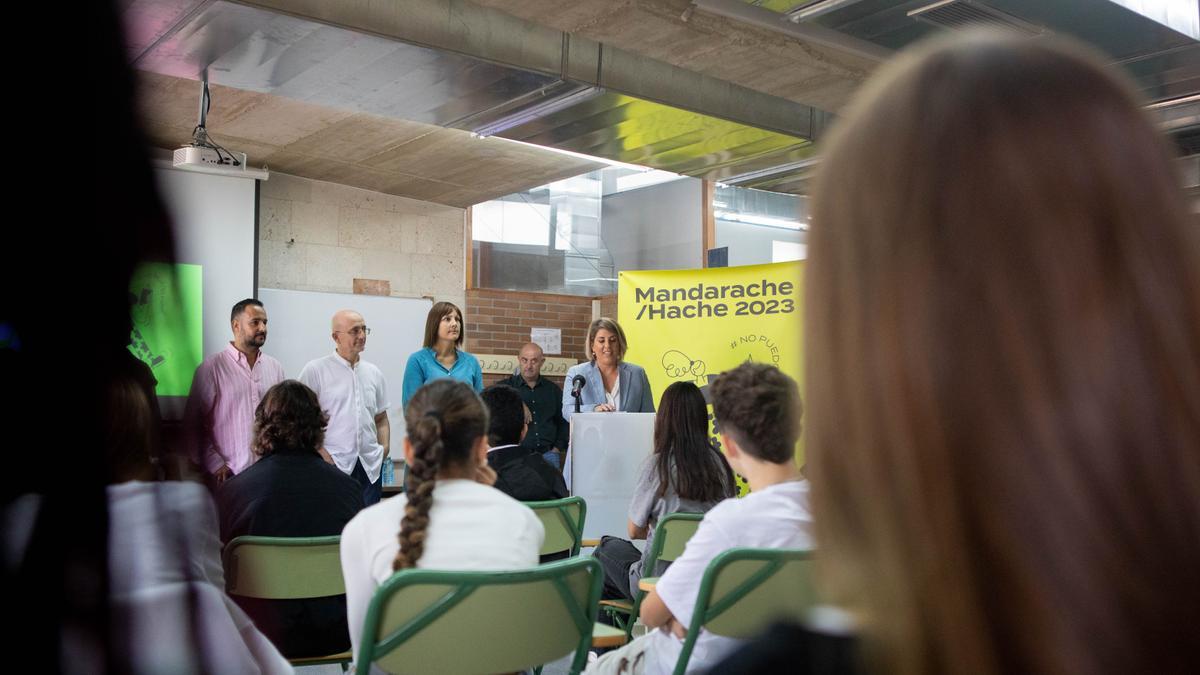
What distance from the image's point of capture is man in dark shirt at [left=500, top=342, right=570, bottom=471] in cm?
629

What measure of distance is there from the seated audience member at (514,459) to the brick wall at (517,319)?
4.99 meters

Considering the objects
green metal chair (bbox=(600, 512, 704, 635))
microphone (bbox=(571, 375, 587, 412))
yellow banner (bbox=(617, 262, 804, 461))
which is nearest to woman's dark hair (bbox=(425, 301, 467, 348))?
microphone (bbox=(571, 375, 587, 412))

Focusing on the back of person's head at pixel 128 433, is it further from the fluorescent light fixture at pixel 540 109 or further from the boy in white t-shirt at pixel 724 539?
the fluorescent light fixture at pixel 540 109

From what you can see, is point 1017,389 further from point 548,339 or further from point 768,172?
point 548,339

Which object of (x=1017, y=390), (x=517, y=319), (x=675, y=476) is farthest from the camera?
(x=517, y=319)

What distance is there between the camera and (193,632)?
0.26 meters

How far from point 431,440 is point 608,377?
10.8 feet

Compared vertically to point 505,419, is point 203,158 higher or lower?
higher

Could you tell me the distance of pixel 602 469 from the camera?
4.62 metres

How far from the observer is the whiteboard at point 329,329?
7.48 metres

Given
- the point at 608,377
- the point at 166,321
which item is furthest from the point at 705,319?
the point at 166,321

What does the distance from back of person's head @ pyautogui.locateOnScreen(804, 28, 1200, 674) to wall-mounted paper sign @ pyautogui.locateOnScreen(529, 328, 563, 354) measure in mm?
8677

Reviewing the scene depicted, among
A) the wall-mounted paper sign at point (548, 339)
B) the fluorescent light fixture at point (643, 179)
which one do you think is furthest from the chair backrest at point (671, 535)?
the fluorescent light fixture at point (643, 179)

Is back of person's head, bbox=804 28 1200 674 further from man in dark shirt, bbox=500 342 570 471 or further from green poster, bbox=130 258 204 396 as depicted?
man in dark shirt, bbox=500 342 570 471
